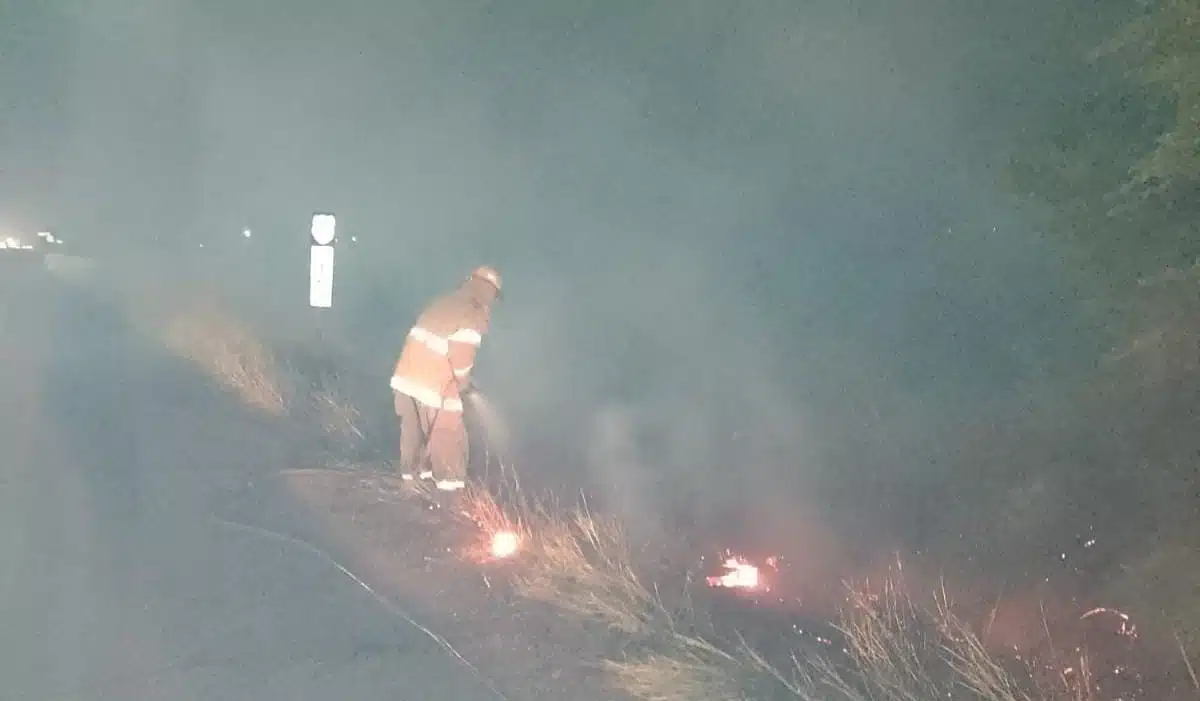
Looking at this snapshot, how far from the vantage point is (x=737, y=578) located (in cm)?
787

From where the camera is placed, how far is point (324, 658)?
20.0ft

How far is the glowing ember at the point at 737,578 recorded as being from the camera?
25.6 feet

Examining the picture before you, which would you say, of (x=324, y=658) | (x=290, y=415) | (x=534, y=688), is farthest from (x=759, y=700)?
(x=290, y=415)

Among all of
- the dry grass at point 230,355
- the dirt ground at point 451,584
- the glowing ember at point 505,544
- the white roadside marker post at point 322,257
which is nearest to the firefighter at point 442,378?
the dirt ground at point 451,584

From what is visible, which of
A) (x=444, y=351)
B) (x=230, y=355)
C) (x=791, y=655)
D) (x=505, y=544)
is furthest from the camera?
(x=230, y=355)

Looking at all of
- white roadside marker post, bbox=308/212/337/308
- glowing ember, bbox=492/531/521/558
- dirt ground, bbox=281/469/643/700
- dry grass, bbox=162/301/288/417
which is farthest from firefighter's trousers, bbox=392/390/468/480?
dry grass, bbox=162/301/288/417

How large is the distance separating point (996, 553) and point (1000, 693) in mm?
3622

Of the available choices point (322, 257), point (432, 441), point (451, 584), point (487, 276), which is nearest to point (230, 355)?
point (322, 257)

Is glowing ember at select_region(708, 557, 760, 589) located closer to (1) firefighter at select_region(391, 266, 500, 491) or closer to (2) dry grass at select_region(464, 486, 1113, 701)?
(2) dry grass at select_region(464, 486, 1113, 701)

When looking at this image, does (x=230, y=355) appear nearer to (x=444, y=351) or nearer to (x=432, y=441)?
(x=432, y=441)

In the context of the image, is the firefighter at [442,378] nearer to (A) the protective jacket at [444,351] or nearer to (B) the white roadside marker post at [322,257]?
(A) the protective jacket at [444,351]

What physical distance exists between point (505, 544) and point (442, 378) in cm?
188

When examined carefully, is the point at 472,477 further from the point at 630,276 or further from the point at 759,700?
the point at 630,276

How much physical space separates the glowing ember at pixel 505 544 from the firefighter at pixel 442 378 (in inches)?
61.7
